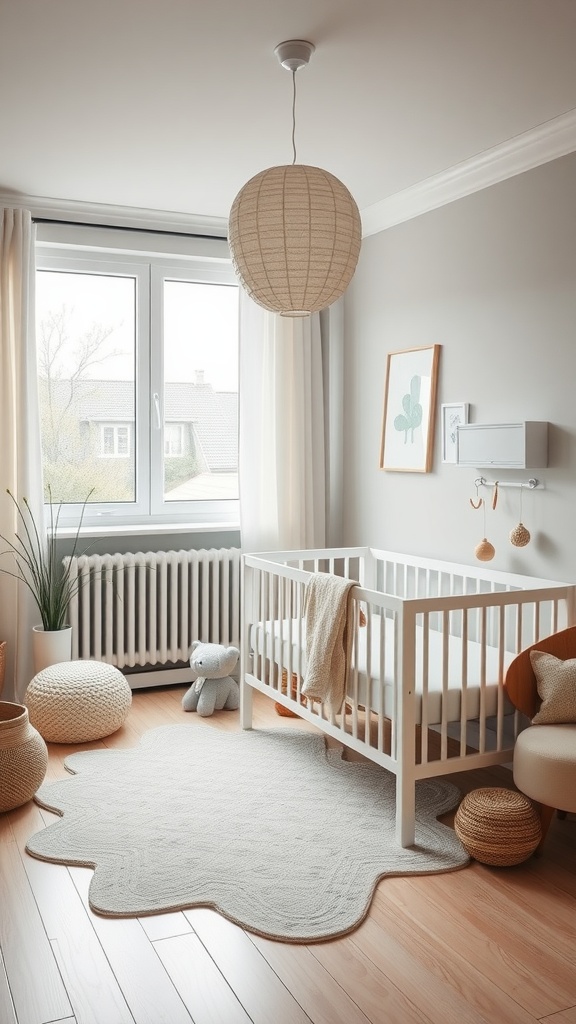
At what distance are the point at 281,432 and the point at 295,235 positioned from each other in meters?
2.25

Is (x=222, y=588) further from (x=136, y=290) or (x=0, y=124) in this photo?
(x=0, y=124)

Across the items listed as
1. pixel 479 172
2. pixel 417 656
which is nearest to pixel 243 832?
pixel 417 656

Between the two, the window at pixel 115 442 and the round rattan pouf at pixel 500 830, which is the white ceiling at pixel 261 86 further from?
the round rattan pouf at pixel 500 830

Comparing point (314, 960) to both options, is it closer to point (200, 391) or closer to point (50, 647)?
point (50, 647)

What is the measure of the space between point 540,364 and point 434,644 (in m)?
1.10

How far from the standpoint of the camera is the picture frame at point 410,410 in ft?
12.3

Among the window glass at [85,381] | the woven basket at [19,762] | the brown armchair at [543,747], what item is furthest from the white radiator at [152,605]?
the brown armchair at [543,747]

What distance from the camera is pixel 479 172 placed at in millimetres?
3367

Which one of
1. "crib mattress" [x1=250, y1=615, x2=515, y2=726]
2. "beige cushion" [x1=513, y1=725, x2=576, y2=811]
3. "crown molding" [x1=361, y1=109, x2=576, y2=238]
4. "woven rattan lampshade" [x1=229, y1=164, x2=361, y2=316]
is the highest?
"crown molding" [x1=361, y1=109, x2=576, y2=238]

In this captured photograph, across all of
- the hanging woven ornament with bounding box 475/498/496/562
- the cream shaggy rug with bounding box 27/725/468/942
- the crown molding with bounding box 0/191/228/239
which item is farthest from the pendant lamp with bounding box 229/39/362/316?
the crown molding with bounding box 0/191/228/239

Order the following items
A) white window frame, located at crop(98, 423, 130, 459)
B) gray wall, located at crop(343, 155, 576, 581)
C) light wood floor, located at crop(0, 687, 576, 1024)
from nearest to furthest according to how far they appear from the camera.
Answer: light wood floor, located at crop(0, 687, 576, 1024) < gray wall, located at crop(343, 155, 576, 581) < white window frame, located at crop(98, 423, 130, 459)

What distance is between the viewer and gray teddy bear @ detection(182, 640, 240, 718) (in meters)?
3.95

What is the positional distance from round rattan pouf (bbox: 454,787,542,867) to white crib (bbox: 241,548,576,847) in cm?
20

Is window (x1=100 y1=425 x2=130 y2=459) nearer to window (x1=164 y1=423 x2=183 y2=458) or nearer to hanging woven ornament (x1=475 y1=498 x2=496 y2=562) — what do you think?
window (x1=164 y1=423 x2=183 y2=458)
